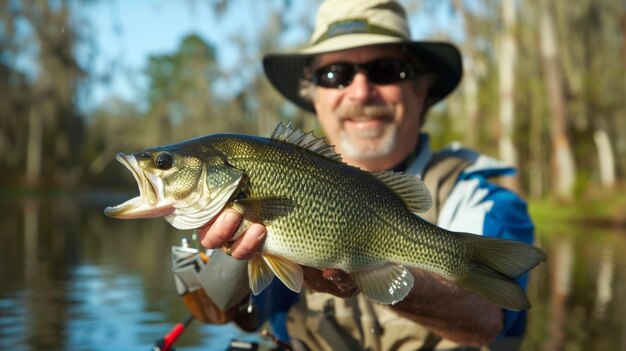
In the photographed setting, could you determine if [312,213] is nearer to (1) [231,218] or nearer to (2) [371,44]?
(1) [231,218]

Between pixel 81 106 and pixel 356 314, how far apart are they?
144ft

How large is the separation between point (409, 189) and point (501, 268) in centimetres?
43

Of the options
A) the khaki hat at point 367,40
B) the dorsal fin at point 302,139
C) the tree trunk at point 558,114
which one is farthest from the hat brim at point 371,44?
the tree trunk at point 558,114

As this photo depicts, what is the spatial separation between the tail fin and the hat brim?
1.75 meters

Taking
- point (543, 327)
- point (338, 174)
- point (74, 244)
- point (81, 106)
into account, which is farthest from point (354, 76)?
→ point (81, 106)

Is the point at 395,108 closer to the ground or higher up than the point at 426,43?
closer to the ground

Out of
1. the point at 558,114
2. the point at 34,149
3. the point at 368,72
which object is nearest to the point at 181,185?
the point at 368,72

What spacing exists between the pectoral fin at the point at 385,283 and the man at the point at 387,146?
563 mm

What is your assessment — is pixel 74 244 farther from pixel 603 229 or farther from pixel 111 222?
pixel 603 229

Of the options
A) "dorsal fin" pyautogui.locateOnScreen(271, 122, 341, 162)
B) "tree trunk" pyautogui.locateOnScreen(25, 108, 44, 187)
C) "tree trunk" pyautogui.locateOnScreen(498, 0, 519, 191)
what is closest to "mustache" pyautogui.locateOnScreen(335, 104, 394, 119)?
"dorsal fin" pyautogui.locateOnScreen(271, 122, 341, 162)

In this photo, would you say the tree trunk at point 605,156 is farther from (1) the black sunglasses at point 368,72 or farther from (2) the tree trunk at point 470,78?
(1) the black sunglasses at point 368,72

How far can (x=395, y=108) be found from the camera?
4211 millimetres

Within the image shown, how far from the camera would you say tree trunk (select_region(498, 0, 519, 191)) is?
1028 inches

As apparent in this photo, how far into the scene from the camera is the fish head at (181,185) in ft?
8.23
